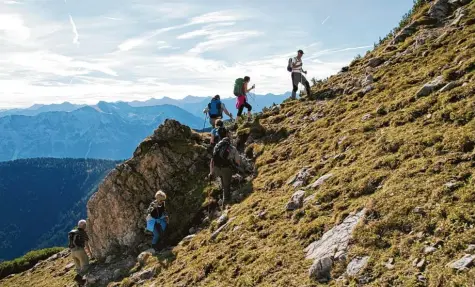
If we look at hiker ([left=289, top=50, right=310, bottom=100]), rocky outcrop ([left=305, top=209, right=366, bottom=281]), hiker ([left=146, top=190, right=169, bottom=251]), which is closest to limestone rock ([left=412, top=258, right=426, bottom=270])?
rocky outcrop ([left=305, top=209, right=366, bottom=281])

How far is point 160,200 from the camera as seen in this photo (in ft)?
58.6

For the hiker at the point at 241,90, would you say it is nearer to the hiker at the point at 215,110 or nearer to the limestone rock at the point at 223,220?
the hiker at the point at 215,110

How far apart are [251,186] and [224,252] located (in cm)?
536

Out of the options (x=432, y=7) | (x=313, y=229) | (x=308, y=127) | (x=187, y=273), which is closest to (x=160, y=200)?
(x=187, y=273)

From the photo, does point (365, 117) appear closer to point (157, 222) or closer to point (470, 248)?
point (470, 248)

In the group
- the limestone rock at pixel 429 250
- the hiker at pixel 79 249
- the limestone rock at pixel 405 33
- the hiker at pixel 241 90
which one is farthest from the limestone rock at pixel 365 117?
the hiker at pixel 79 249

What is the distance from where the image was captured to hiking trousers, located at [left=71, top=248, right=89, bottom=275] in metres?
20.7

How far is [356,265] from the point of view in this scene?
7.88 metres

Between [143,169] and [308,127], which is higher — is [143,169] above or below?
below

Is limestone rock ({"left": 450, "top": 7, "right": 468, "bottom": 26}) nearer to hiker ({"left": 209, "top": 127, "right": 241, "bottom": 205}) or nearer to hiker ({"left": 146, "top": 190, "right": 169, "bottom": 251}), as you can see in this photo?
hiker ({"left": 209, "top": 127, "right": 241, "bottom": 205})

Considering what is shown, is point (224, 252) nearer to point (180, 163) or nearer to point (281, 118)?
point (180, 163)

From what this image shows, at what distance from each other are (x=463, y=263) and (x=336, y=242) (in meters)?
3.03

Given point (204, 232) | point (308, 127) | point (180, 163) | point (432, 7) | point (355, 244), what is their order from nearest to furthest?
point (355, 244), point (204, 232), point (308, 127), point (180, 163), point (432, 7)

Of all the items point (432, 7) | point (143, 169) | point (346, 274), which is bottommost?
point (346, 274)
